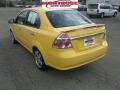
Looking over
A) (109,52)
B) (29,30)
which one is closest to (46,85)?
(29,30)

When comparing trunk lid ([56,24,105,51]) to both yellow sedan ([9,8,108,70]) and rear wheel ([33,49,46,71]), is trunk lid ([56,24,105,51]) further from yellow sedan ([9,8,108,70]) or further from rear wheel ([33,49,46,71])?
rear wheel ([33,49,46,71])

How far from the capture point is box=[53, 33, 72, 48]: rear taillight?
15.6 ft

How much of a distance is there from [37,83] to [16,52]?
2866 millimetres

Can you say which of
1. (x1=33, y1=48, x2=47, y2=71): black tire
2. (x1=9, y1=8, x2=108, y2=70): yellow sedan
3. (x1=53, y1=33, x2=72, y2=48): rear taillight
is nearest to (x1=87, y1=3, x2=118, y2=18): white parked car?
(x1=9, y1=8, x2=108, y2=70): yellow sedan

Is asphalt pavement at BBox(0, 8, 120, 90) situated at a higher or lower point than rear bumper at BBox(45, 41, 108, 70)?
lower

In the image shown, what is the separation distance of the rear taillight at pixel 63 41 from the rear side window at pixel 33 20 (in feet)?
3.71

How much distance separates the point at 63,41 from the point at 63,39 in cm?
4

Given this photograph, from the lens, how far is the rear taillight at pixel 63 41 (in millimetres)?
4767

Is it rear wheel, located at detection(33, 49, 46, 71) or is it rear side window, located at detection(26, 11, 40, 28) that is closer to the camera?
rear wheel, located at detection(33, 49, 46, 71)

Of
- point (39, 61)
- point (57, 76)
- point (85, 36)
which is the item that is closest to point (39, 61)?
point (39, 61)

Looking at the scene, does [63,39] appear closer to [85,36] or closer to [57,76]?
[85,36]

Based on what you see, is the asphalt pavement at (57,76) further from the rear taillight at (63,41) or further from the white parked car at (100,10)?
the white parked car at (100,10)

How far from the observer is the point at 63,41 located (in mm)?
4762

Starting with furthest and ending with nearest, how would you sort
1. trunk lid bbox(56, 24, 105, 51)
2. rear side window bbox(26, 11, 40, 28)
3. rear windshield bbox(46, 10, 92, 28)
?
1. rear side window bbox(26, 11, 40, 28)
2. rear windshield bbox(46, 10, 92, 28)
3. trunk lid bbox(56, 24, 105, 51)
